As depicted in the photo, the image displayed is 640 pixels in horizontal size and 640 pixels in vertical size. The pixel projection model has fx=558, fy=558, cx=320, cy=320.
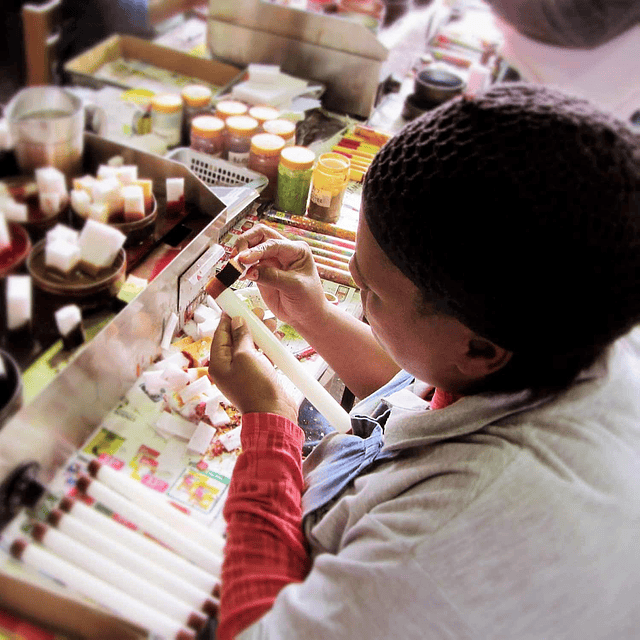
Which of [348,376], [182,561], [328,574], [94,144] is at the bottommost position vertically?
[348,376]

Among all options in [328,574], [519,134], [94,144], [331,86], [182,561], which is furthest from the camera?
[331,86]

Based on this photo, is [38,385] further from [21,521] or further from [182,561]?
[182,561]

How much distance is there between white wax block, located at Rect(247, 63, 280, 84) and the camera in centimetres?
225

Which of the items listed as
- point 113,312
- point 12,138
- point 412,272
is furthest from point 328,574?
point 12,138

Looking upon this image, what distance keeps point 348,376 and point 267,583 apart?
24.5 inches

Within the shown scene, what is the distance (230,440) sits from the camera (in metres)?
1.18

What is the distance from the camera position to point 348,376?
4.60 feet

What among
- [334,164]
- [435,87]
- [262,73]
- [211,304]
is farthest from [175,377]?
[435,87]

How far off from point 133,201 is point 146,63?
1812mm

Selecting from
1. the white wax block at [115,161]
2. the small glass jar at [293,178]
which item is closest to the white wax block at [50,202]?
the white wax block at [115,161]

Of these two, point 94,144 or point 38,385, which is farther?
point 94,144

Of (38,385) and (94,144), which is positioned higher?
(94,144)

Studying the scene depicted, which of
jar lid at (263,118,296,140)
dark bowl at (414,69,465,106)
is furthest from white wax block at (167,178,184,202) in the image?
dark bowl at (414,69,465,106)

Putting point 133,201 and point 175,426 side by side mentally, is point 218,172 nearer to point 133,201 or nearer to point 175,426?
point 133,201
